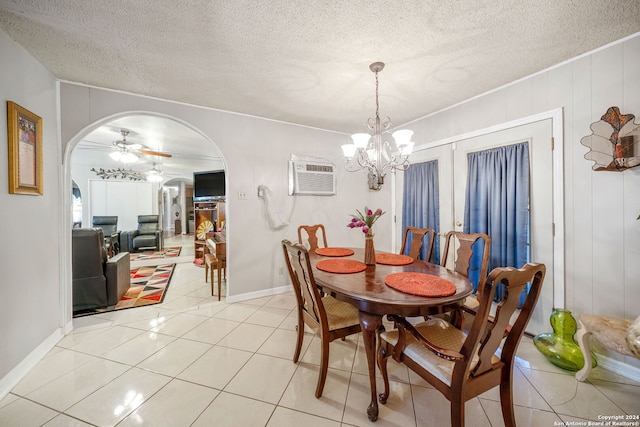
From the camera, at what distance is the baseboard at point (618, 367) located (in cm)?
165

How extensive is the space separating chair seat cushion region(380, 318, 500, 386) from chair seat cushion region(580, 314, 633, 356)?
0.87 meters

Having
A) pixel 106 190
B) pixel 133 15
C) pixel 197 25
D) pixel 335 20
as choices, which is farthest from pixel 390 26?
pixel 106 190

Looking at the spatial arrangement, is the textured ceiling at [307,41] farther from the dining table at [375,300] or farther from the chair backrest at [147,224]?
the chair backrest at [147,224]

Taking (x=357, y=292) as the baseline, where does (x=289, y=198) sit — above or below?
above

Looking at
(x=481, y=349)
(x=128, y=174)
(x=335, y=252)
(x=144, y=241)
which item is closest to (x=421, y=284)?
(x=481, y=349)

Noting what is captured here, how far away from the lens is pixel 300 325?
1.84m

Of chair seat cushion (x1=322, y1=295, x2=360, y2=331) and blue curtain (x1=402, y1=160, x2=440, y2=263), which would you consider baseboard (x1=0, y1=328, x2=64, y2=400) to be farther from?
blue curtain (x1=402, y1=160, x2=440, y2=263)

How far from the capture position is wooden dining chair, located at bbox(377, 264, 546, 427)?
3.13 feet

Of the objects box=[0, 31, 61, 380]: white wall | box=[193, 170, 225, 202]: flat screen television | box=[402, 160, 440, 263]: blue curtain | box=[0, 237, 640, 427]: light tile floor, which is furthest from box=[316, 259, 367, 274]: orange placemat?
box=[193, 170, 225, 202]: flat screen television

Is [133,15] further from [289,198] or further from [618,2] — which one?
[618,2]

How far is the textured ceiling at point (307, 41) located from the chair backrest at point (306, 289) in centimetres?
148

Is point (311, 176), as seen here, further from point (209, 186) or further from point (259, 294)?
point (209, 186)

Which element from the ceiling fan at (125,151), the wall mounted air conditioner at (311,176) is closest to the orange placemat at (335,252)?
the wall mounted air conditioner at (311,176)

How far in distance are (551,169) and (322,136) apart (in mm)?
2655
